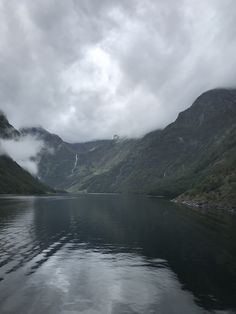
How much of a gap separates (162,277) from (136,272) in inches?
202

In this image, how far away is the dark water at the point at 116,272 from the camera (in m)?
43.8

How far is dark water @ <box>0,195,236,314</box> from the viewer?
4375cm

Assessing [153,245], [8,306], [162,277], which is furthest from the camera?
[153,245]

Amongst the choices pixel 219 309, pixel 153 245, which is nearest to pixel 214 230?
pixel 153 245

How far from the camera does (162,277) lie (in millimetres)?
57562

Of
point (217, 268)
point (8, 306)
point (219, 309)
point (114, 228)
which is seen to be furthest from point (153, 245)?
point (8, 306)

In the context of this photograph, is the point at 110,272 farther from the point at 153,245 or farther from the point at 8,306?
the point at 153,245

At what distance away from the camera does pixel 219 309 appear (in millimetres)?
43062

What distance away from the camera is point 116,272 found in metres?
60.3

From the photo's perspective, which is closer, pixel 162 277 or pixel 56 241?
pixel 162 277

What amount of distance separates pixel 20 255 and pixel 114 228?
53.1m

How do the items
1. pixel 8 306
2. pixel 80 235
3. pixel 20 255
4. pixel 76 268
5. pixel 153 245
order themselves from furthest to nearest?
1. pixel 80 235
2. pixel 153 245
3. pixel 20 255
4. pixel 76 268
5. pixel 8 306

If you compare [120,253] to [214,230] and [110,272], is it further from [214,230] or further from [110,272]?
[214,230]

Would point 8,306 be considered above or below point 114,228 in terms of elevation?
below
